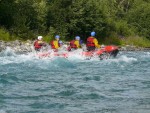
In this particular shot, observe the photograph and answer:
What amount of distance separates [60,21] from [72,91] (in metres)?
28.8

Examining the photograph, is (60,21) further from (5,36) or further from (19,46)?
(19,46)

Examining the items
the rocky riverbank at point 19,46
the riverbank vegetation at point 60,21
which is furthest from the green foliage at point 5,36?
the rocky riverbank at point 19,46

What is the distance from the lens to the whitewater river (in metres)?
10.2

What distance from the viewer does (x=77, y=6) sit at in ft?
135

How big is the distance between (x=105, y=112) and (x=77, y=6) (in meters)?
32.0

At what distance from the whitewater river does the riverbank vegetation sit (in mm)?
19015

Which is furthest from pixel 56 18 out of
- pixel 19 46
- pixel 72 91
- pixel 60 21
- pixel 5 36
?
pixel 72 91

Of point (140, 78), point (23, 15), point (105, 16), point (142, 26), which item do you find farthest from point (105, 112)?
point (142, 26)

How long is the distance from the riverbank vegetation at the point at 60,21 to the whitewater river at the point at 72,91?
19.0 m

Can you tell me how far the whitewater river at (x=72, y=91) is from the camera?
1023 cm

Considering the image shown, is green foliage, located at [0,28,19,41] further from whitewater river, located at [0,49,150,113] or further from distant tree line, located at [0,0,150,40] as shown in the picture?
whitewater river, located at [0,49,150,113]

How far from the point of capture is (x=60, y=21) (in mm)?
40844

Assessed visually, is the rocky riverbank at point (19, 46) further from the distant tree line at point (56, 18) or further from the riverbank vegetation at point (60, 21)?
the distant tree line at point (56, 18)

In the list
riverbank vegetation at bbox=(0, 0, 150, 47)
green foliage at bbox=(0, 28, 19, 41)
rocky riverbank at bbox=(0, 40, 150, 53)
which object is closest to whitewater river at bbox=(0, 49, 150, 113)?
rocky riverbank at bbox=(0, 40, 150, 53)
